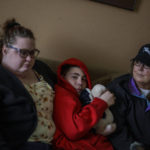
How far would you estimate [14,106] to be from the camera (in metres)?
0.85

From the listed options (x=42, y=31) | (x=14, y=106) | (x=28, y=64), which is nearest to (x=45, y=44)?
(x=42, y=31)

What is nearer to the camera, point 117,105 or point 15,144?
point 15,144

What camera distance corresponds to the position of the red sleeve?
38.0 inches

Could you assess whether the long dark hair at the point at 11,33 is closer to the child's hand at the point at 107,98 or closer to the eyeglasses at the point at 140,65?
the child's hand at the point at 107,98

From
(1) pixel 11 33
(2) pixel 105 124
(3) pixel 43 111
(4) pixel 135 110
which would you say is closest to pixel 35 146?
(3) pixel 43 111

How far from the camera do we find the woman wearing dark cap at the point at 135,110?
117 cm

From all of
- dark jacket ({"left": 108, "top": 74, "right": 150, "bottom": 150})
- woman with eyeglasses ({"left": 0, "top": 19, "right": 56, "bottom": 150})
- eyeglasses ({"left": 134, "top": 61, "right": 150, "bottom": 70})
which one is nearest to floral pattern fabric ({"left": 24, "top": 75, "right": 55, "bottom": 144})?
A: woman with eyeglasses ({"left": 0, "top": 19, "right": 56, "bottom": 150})

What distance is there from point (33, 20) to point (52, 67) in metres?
0.42

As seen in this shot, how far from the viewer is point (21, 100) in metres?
0.85

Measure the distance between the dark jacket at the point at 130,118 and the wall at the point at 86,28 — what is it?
1.43 ft

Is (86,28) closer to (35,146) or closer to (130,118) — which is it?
(130,118)

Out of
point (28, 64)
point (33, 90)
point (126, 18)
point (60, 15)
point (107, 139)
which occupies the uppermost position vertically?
point (126, 18)

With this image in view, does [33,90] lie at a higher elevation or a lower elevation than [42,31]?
lower

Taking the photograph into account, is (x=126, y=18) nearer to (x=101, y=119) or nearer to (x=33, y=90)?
(x=101, y=119)
